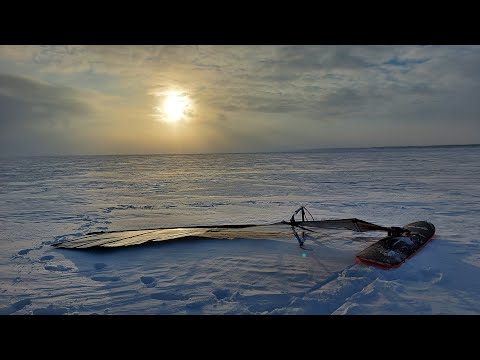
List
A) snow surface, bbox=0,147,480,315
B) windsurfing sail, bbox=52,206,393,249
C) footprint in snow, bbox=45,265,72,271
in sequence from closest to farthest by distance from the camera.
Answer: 1. snow surface, bbox=0,147,480,315
2. footprint in snow, bbox=45,265,72,271
3. windsurfing sail, bbox=52,206,393,249

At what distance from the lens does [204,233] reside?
7.00 m

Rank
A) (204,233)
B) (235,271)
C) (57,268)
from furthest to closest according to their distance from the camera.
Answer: (204,233), (57,268), (235,271)

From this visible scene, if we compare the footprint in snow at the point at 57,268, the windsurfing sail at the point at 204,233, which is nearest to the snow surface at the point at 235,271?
the footprint in snow at the point at 57,268

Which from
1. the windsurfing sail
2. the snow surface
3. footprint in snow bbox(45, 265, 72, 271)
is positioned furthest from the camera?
the windsurfing sail

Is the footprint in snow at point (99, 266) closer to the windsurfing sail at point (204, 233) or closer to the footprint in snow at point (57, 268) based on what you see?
the footprint in snow at point (57, 268)

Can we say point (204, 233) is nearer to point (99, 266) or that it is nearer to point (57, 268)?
point (99, 266)

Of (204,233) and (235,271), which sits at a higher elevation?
(204,233)

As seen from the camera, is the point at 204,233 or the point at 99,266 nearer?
the point at 99,266

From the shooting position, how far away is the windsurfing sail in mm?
6262

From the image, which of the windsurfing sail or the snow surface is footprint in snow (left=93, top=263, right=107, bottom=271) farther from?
the windsurfing sail

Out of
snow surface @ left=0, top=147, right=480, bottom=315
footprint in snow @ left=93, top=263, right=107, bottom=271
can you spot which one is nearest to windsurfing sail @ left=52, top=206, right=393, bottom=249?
snow surface @ left=0, top=147, right=480, bottom=315

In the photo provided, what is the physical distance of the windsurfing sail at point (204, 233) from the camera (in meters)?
6.26

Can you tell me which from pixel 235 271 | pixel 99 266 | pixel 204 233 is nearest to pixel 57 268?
pixel 99 266
